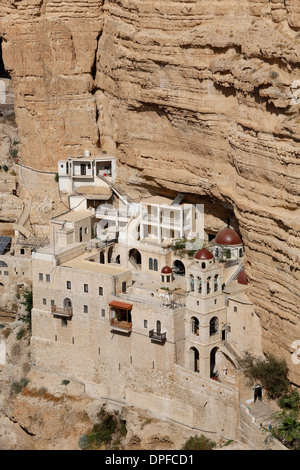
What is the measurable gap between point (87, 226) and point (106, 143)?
6049 millimetres

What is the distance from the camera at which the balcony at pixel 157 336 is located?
50219 millimetres

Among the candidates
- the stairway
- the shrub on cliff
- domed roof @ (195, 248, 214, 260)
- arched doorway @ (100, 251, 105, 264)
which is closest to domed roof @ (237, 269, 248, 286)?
domed roof @ (195, 248, 214, 260)

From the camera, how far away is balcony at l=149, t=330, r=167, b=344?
165 ft

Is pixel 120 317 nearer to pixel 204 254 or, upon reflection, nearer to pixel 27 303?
pixel 204 254

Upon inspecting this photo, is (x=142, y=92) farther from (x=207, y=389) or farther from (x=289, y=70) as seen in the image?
(x=207, y=389)

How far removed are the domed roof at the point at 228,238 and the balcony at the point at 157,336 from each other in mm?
6177

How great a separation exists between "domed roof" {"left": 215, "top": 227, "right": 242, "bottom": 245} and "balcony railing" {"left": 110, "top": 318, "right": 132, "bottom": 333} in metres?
6.37

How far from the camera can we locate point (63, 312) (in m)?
53.6

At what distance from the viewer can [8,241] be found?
61.3 meters

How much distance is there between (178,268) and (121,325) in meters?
5.45

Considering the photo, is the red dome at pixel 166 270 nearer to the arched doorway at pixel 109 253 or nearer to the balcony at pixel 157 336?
the balcony at pixel 157 336

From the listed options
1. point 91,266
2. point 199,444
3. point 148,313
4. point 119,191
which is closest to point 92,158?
point 119,191

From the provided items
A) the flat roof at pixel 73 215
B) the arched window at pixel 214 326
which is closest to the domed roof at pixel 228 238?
the arched window at pixel 214 326

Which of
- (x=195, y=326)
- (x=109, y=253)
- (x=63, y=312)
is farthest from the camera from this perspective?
(x=109, y=253)
